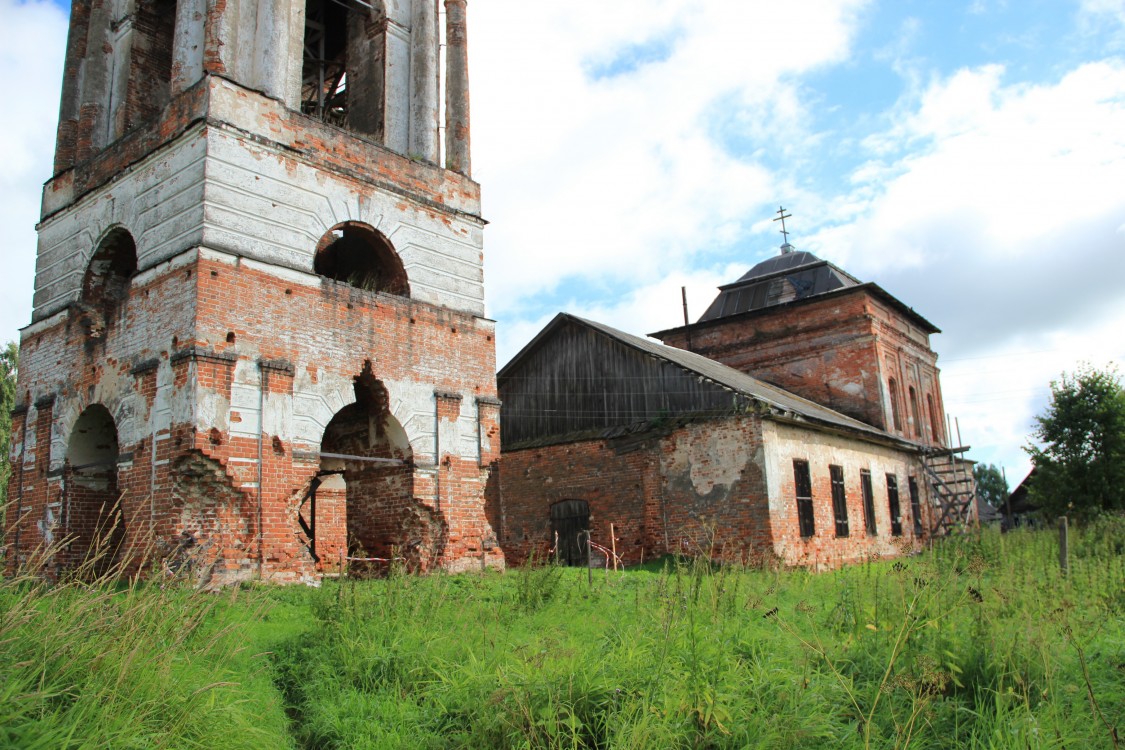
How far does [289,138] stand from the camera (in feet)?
36.9

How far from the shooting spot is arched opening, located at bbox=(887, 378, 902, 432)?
24859mm

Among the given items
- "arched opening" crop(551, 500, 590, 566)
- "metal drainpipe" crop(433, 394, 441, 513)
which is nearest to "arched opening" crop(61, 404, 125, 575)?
"metal drainpipe" crop(433, 394, 441, 513)

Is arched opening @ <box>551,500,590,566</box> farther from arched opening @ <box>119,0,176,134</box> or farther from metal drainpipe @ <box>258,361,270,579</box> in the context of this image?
arched opening @ <box>119,0,176,134</box>

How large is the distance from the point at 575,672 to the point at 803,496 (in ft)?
39.9

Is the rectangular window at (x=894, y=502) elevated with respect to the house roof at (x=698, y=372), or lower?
lower

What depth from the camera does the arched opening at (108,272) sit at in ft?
39.1

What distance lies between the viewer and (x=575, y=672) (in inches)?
195

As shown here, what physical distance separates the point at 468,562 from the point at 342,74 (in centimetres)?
926

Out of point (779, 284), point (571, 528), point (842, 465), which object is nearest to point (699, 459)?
point (571, 528)

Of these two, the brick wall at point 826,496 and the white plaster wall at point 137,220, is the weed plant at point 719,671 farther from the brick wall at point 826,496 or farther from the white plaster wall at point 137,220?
the brick wall at point 826,496

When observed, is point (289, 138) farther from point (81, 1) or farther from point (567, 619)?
point (567, 619)

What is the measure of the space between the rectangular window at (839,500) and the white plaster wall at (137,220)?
13.1 m

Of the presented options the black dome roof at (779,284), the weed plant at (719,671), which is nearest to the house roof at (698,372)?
the black dome roof at (779,284)

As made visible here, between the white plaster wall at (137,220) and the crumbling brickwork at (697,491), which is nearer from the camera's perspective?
the white plaster wall at (137,220)
